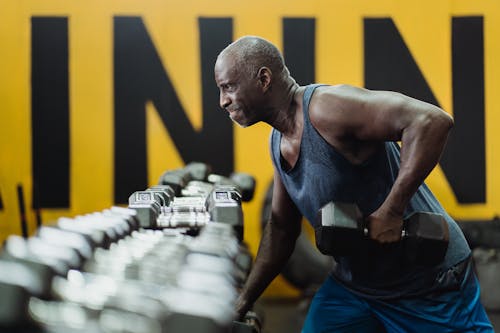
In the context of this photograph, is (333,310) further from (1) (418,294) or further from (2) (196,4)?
(2) (196,4)

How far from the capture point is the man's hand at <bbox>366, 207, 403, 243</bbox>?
5.13ft

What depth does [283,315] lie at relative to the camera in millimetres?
4238

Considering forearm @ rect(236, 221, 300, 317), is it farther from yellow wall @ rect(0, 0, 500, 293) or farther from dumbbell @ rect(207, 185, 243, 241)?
yellow wall @ rect(0, 0, 500, 293)

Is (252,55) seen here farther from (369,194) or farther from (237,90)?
(369,194)

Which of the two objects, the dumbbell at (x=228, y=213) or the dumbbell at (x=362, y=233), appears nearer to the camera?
the dumbbell at (x=228, y=213)

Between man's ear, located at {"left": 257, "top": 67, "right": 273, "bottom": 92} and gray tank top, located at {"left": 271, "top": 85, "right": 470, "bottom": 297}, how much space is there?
0.12 metres

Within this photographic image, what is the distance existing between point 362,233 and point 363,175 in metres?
0.20

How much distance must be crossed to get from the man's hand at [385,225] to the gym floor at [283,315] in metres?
2.12

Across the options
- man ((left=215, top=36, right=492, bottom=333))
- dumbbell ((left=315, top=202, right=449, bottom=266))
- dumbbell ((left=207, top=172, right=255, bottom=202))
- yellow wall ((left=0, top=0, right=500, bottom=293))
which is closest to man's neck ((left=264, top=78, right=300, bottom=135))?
man ((left=215, top=36, right=492, bottom=333))

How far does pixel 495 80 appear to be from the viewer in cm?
482

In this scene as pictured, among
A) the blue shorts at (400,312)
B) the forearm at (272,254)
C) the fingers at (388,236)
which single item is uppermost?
the fingers at (388,236)

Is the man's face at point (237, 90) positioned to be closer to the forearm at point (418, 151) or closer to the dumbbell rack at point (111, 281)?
the forearm at point (418, 151)

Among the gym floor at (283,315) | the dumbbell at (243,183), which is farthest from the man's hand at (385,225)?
the gym floor at (283,315)

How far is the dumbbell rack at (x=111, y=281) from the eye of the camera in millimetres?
665
